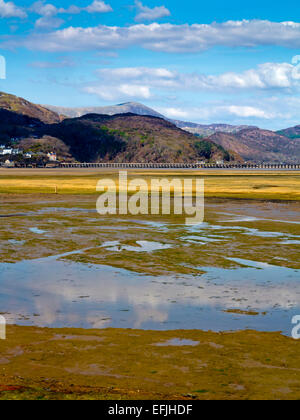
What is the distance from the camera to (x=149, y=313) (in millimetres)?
16641

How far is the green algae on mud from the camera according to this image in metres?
10.6

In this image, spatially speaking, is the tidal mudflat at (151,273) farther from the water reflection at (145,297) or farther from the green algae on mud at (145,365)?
the green algae on mud at (145,365)

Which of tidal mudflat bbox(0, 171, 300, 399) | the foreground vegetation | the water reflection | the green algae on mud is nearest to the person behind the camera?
the green algae on mud

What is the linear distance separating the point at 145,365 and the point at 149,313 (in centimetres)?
448

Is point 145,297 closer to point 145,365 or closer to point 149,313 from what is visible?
point 149,313

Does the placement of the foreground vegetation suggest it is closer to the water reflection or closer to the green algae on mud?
the water reflection

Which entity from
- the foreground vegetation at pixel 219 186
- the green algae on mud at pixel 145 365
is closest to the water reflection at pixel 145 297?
the green algae on mud at pixel 145 365

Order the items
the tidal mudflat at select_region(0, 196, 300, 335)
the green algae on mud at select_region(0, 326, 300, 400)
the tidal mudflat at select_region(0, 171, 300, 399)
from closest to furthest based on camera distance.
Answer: the green algae on mud at select_region(0, 326, 300, 400), the tidal mudflat at select_region(0, 171, 300, 399), the tidal mudflat at select_region(0, 196, 300, 335)

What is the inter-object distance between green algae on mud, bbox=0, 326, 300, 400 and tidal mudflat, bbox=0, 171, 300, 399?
0.02 m

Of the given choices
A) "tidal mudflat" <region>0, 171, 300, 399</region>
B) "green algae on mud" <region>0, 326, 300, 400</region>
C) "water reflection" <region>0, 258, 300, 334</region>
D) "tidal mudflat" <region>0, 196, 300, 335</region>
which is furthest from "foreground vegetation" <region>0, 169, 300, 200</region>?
"green algae on mud" <region>0, 326, 300, 400</region>
